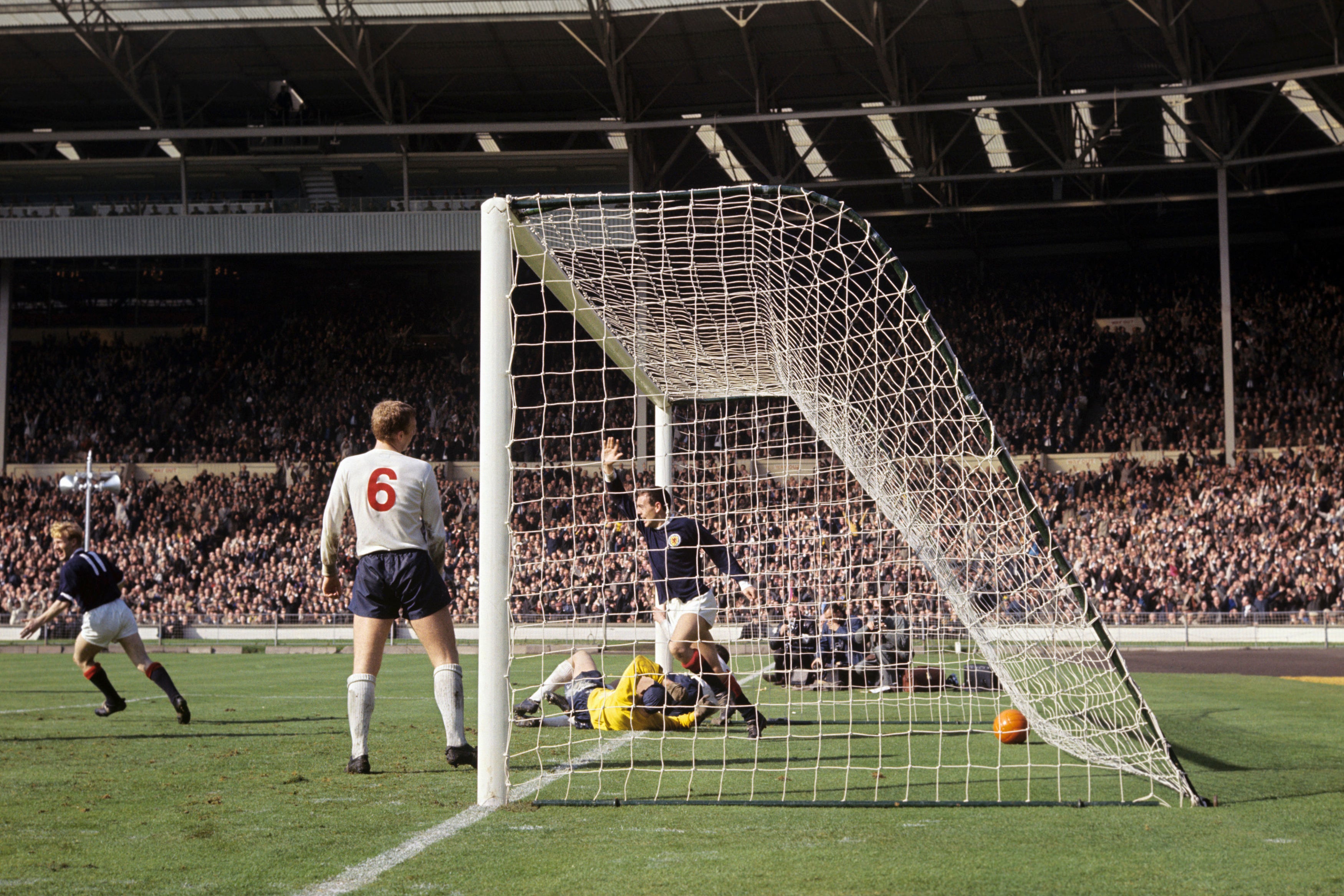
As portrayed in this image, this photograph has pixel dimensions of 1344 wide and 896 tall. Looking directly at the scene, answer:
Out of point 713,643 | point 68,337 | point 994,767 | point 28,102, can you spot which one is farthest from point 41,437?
point 994,767

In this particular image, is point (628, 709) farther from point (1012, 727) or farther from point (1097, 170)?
point (1097, 170)

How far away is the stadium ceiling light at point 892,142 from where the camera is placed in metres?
32.3

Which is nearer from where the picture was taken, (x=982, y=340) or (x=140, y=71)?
(x=140, y=71)

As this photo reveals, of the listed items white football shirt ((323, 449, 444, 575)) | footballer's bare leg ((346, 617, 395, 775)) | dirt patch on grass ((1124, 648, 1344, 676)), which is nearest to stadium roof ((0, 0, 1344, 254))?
dirt patch on grass ((1124, 648, 1344, 676))

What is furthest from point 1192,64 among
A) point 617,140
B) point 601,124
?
point 617,140

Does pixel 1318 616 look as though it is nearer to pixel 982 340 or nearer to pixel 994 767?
pixel 982 340

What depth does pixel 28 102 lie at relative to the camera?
34812mm

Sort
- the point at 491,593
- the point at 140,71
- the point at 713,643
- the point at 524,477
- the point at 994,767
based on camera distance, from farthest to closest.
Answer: the point at 140,71 → the point at 524,477 → the point at 713,643 → the point at 994,767 → the point at 491,593

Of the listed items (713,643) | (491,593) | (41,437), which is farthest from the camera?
(41,437)

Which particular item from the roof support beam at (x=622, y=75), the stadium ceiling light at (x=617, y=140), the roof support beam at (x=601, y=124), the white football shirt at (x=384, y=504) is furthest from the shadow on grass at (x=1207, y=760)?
→ the stadium ceiling light at (x=617, y=140)

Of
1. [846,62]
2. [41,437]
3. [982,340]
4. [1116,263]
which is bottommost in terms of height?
[41,437]

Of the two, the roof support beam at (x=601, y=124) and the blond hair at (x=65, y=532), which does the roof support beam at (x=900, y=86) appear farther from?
the blond hair at (x=65, y=532)

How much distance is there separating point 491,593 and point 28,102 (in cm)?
3558

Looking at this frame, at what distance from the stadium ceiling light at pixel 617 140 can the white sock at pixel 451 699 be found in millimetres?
28619
